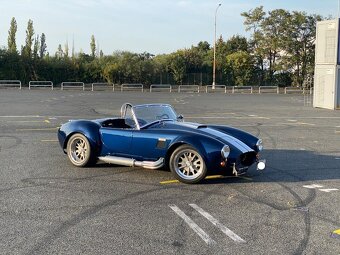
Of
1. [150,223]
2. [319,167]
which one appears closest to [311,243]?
[150,223]

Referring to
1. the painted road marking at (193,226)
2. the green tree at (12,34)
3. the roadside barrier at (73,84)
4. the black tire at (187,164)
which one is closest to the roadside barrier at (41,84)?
the roadside barrier at (73,84)

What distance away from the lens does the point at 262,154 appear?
31.3 ft

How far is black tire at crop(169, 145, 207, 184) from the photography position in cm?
673

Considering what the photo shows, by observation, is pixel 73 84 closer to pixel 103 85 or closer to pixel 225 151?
pixel 103 85

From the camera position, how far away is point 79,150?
7992mm

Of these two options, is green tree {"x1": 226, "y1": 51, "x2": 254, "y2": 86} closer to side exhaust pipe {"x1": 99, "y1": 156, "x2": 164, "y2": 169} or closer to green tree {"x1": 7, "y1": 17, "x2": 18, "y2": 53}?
green tree {"x1": 7, "y1": 17, "x2": 18, "y2": 53}

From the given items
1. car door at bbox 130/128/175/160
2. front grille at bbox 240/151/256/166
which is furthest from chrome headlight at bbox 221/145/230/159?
car door at bbox 130/128/175/160

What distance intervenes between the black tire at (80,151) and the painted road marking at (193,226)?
8.31 feet

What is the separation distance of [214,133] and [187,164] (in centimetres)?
68

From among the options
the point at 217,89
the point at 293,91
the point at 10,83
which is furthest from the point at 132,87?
the point at 293,91

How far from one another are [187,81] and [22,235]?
54.5m

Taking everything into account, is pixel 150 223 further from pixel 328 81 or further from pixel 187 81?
pixel 187 81

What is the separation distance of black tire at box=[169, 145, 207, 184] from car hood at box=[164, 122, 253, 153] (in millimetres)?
382

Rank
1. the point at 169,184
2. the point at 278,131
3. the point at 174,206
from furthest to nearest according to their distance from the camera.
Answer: the point at 278,131 < the point at 169,184 < the point at 174,206
